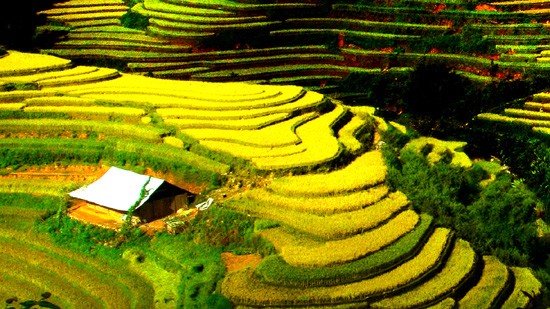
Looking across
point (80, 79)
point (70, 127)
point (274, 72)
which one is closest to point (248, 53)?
point (274, 72)

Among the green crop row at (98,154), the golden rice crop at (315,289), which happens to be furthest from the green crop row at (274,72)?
the golden rice crop at (315,289)

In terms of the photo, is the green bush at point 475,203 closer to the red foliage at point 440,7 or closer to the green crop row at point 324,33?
the green crop row at point 324,33

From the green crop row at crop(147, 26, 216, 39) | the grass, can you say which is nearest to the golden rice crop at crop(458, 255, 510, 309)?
the grass

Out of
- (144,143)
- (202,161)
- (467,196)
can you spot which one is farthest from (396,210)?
(144,143)

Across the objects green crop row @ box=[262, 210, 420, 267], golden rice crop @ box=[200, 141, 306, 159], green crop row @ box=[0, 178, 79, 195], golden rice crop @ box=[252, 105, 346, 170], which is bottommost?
green crop row @ box=[0, 178, 79, 195]

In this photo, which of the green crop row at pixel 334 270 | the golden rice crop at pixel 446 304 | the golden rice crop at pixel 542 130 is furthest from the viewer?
the golden rice crop at pixel 542 130

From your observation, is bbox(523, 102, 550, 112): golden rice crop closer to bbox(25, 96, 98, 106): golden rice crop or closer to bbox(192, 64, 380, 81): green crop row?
bbox(192, 64, 380, 81): green crop row
